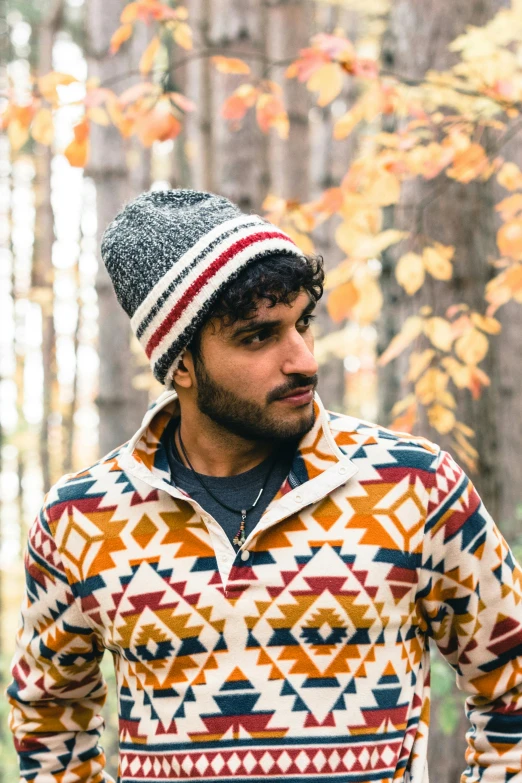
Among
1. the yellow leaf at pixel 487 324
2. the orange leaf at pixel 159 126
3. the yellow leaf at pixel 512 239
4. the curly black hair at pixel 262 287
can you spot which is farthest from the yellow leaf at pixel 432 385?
the curly black hair at pixel 262 287

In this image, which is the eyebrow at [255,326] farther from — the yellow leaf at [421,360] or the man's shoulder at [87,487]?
the yellow leaf at [421,360]

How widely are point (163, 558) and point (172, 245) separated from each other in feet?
2.36

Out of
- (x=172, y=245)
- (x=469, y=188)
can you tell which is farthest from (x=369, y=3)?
(x=172, y=245)

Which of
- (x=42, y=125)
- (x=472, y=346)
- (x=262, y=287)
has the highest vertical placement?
(x=42, y=125)

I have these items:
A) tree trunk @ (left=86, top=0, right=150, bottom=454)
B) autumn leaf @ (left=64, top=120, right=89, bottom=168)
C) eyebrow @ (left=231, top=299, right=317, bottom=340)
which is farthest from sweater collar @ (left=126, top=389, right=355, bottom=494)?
tree trunk @ (left=86, top=0, right=150, bottom=454)

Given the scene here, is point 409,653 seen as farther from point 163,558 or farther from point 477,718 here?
point 163,558

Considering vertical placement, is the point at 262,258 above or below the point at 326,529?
above

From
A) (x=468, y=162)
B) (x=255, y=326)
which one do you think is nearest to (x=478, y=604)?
Result: (x=255, y=326)

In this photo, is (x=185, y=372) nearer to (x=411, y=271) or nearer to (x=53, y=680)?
(x=53, y=680)

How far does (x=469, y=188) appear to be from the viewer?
135 inches

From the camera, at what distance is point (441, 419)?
3.24 meters

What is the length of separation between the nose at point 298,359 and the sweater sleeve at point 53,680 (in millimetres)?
703

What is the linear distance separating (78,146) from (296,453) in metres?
1.73

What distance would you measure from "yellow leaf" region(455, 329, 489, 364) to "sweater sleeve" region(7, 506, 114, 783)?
1.68 metres
